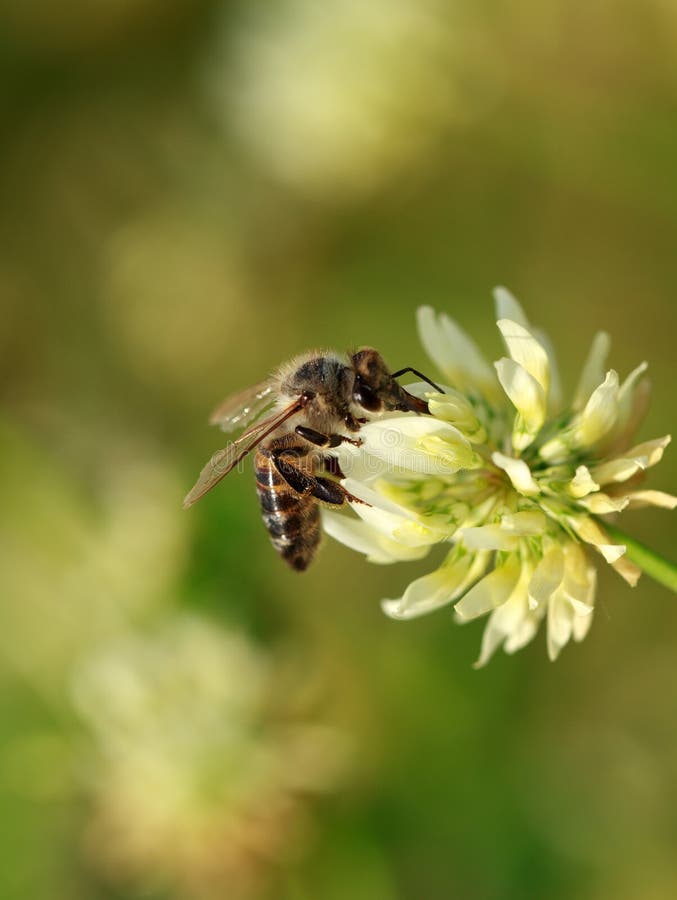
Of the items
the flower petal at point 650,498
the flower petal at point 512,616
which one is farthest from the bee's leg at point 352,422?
the flower petal at point 650,498

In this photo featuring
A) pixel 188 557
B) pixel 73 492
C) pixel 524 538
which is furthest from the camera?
pixel 73 492

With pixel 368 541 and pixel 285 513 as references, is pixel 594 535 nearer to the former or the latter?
pixel 368 541

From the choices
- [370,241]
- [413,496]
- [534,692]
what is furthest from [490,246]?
[413,496]

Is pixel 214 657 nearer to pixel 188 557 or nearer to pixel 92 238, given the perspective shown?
pixel 188 557

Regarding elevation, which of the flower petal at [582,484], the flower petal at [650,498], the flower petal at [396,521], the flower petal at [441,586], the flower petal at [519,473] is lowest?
the flower petal at [650,498]

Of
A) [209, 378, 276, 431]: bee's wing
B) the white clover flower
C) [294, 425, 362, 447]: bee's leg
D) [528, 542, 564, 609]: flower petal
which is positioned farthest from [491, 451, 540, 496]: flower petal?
[209, 378, 276, 431]: bee's wing

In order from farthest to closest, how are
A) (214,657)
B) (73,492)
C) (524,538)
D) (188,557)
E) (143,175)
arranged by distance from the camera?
(143,175) < (73,492) < (188,557) < (214,657) < (524,538)

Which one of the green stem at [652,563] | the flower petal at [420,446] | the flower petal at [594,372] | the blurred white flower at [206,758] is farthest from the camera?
the blurred white flower at [206,758]

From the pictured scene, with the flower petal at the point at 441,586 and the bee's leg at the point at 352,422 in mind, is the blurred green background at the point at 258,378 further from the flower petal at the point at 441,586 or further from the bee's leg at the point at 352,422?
the flower petal at the point at 441,586
